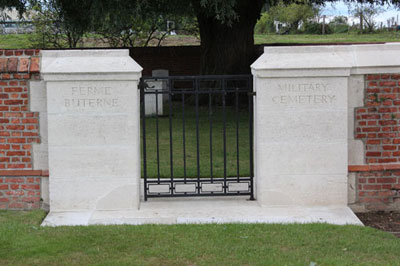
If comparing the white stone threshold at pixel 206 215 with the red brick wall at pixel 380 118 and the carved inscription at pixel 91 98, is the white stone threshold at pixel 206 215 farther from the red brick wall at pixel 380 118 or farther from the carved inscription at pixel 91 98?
the carved inscription at pixel 91 98

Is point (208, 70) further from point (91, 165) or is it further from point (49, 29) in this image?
point (91, 165)

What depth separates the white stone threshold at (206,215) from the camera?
607 centimetres

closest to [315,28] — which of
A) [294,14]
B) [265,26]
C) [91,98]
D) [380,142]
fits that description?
[294,14]

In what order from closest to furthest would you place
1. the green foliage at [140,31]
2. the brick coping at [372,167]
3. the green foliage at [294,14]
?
the brick coping at [372,167], the green foliage at [140,31], the green foliage at [294,14]

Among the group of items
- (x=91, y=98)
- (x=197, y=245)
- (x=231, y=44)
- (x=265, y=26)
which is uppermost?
(x=265, y=26)

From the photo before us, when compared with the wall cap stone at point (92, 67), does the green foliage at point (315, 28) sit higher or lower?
higher

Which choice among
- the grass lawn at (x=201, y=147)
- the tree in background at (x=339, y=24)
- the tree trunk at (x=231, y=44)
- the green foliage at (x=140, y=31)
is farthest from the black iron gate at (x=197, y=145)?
the tree in background at (x=339, y=24)

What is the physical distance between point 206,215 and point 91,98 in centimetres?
172

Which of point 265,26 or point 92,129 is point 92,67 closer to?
point 92,129

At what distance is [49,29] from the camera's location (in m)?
21.6

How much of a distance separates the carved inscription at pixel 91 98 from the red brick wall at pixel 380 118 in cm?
268

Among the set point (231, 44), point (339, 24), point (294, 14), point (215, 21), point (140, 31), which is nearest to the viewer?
point (215, 21)

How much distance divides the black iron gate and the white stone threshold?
0.24 m

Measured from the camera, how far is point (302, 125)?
21.1ft
